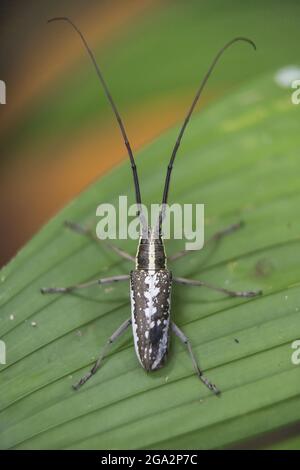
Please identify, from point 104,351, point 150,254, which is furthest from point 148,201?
point 104,351

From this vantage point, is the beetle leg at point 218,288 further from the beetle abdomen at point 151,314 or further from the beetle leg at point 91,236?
the beetle leg at point 91,236

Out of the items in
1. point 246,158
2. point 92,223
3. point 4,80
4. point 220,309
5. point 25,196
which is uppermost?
point 4,80

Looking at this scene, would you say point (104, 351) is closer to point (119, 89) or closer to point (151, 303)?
point (151, 303)

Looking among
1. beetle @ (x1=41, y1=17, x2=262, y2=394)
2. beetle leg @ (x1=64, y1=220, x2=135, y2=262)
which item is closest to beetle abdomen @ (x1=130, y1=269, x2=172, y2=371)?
beetle @ (x1=41, y1=17, x2=262, y2=394)

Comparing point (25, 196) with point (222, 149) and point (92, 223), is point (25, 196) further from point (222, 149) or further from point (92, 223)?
point (222, 149)

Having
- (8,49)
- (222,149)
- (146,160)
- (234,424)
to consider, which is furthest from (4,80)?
(234,424)

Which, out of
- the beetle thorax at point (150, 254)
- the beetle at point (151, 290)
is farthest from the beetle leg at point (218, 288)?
the beetle thorax at point (150, 254)
